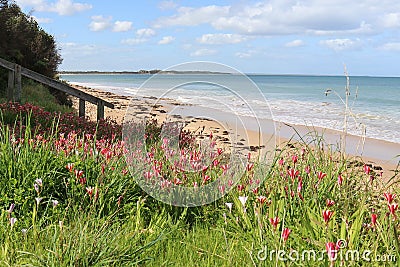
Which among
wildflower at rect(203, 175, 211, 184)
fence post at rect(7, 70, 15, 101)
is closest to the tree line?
fence post at rect(7, 70, 15, 101)

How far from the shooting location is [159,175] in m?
4.71

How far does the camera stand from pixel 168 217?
4.29m

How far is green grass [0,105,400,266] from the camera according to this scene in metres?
3.23

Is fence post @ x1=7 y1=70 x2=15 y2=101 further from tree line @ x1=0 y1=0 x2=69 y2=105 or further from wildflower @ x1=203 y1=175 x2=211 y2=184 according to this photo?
wildflower @ x1=203 y1=175 x2=211 y2=184

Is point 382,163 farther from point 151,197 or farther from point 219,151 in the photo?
point 151,197
